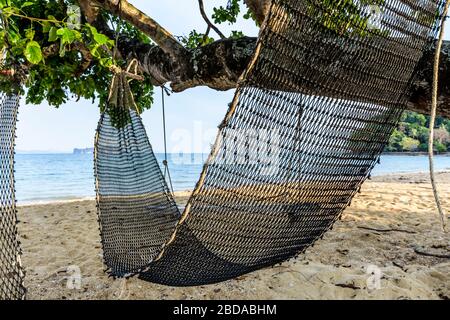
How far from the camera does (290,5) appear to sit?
995 millimetres

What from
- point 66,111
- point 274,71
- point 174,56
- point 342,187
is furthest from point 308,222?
point 66,111

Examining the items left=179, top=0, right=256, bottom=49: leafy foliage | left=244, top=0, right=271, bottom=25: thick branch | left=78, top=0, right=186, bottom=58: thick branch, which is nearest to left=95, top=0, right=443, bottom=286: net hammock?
left=244, top=0, right=271, bottom=25: thick branch

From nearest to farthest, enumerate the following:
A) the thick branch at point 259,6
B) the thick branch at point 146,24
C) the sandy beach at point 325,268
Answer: the sandy beach at point 325,268 < the thick branch at point 259,6 < the thick branch at point 146,24

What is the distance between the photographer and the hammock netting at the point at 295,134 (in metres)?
1.06

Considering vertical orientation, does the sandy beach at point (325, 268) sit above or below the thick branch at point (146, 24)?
below

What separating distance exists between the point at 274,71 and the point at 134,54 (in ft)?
6.46

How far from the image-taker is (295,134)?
118cm

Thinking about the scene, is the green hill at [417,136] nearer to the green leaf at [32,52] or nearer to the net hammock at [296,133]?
the net hammock at [296,133]

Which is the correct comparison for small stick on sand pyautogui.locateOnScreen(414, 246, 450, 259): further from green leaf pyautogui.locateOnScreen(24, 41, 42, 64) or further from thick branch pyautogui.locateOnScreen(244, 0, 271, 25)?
green leaf pyautogui.locateOnScreen(24, 41, 42, 64)

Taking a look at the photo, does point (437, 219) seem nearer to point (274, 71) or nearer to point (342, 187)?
point (342, 187)

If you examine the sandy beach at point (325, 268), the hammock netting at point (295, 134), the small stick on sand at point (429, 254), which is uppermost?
the hammock netting at point (295, 134)

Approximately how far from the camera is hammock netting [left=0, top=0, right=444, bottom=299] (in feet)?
3.49

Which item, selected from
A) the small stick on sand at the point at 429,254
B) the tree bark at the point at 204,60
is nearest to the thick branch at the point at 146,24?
the tree bark at the point at 204,60

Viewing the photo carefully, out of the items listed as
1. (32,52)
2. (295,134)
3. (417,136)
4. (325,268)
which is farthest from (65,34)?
(417,136)
